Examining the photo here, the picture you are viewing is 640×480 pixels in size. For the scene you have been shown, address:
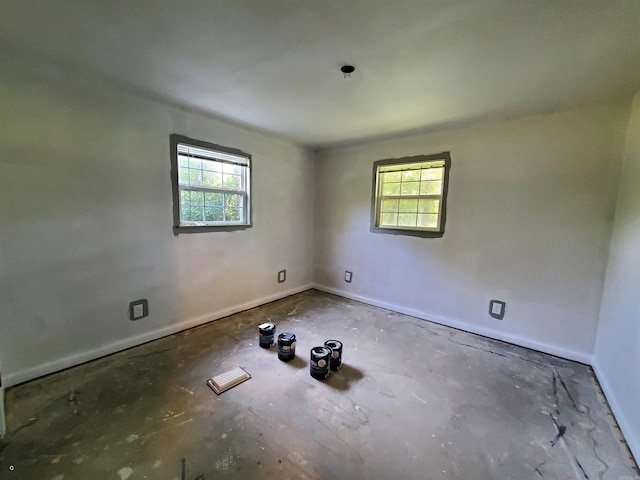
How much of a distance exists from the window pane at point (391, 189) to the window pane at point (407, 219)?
302 millimetres

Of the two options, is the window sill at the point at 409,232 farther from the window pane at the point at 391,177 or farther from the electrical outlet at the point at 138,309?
the electrical outlet at the point at 138,309

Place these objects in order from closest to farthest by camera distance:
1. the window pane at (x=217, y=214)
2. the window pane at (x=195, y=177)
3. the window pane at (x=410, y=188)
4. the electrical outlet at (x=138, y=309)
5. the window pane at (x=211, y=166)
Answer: the electrical outlet at (x=138, y=309) → the window pane at (x=195, y=177) → the window pane at (x=211, y=166) → the window pane at (x=217, y=214) → the window pane at (x=410, y=188)

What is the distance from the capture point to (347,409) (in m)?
1.65

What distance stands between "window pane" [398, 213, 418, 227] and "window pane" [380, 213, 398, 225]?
0.18ft

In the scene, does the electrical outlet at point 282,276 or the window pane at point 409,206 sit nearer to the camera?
the window pane at point 409,206

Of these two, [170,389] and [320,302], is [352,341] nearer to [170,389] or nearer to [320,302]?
[320,302]

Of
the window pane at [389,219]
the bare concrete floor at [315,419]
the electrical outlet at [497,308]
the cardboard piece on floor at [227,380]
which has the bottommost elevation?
Result: the bare concrete floor at [315,419]

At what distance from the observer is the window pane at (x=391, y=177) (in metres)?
3.29

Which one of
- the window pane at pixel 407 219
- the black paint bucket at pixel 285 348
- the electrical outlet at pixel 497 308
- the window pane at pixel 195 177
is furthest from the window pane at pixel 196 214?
the electrical outlet at pixel 497 308

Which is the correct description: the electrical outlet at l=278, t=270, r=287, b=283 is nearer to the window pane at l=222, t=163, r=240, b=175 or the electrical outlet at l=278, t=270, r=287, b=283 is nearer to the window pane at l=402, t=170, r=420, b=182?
the window pane at l=222, t=163, r=240, b=175

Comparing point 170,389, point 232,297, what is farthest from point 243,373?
point 232,297

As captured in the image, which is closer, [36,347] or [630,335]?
[630,335]

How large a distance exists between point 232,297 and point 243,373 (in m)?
1.23

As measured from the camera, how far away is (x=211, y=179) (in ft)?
9.12
